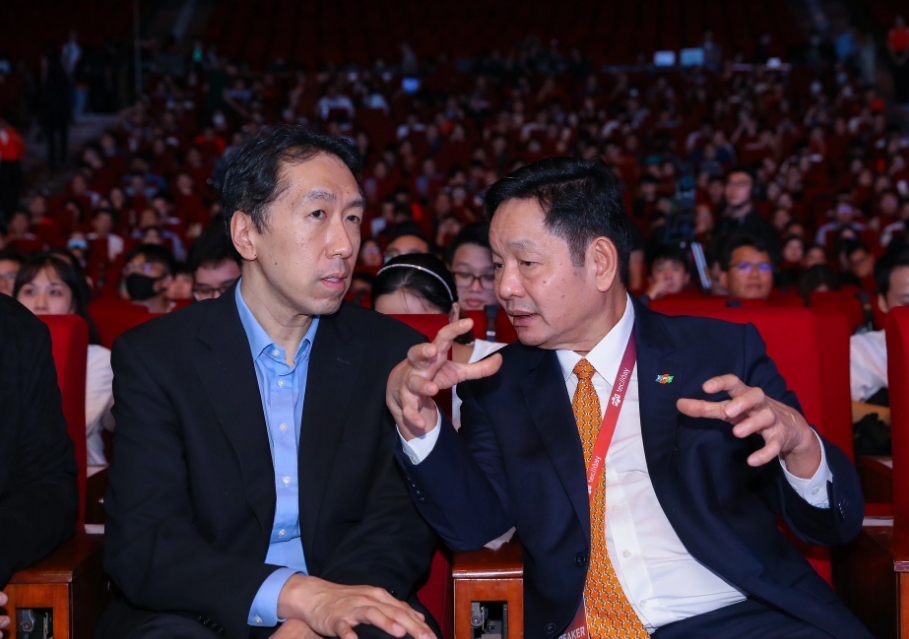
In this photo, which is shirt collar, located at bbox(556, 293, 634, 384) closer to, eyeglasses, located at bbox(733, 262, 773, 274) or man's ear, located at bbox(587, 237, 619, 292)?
man's ear, located at bbox(587, 237, 619, 292)

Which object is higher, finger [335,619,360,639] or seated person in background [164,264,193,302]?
seated person in background [164,264,193,302]

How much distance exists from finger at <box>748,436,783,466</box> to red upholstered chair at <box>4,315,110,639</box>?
112 cm

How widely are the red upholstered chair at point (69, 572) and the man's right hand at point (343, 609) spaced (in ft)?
1.26

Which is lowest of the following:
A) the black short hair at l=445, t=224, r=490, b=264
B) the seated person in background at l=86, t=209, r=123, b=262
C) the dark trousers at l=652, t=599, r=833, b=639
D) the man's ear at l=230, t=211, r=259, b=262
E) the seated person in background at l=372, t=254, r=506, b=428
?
the dark trousers at l=652, t=599, r=833, b=639

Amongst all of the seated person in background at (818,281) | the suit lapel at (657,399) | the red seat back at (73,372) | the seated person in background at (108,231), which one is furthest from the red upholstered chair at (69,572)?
the seated person in background at (108,231)

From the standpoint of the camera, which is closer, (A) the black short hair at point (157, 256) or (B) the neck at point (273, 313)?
(B) the neck at point (273, 313)

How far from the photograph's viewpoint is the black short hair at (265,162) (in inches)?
61.7

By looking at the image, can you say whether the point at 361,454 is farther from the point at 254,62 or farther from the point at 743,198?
the point at 254,62

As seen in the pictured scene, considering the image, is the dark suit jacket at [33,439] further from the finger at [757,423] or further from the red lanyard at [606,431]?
the finger at [757,423]

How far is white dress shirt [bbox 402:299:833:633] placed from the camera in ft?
4.85

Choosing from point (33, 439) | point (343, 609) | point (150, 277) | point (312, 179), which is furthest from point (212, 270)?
point (343, 609)

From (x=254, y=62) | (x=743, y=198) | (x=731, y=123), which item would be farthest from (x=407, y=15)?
(x=743, y=198)

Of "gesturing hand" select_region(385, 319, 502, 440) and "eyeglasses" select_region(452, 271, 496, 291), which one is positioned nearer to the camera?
"gesturing hand" select_region(385, 319, 502, 440)

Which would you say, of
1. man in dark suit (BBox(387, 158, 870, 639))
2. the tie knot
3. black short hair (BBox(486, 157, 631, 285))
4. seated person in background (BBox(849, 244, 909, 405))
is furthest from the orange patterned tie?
seated person in background (BBox(849, 244, 909, 405))
